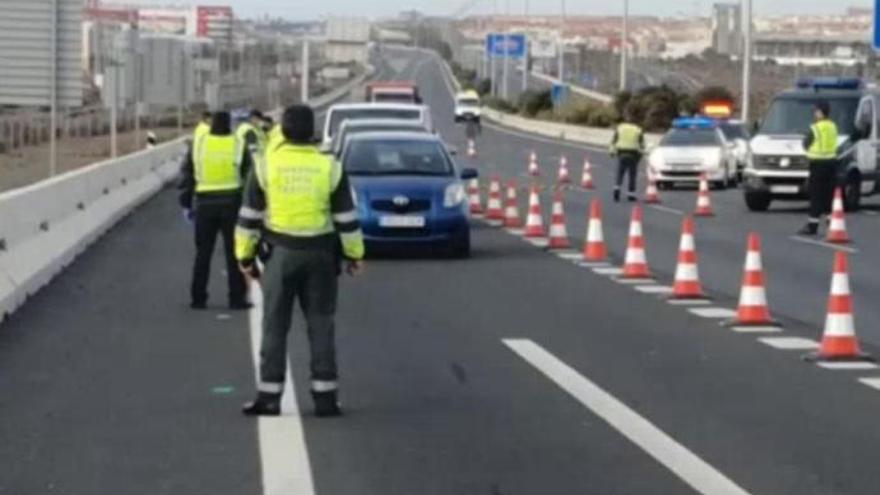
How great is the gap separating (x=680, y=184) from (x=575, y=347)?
115 ft

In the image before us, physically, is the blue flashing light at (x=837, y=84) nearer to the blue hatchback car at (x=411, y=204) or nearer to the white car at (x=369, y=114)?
the white car at (x=369, y=114)

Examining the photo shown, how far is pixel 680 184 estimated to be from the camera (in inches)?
2068

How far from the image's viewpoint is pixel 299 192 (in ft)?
44.4

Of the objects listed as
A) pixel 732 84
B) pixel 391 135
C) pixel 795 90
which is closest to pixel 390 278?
pixel 391 135

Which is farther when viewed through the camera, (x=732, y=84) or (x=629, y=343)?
(x=732, y=84)

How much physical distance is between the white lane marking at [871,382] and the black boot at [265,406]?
4311mm

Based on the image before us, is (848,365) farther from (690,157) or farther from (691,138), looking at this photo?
(691,138)

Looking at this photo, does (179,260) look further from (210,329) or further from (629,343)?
(629,343)

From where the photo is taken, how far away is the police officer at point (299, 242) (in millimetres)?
13555

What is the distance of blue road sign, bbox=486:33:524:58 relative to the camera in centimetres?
15575

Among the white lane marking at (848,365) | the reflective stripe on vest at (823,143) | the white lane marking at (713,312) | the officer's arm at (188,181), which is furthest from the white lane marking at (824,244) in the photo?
the white lane marking at (848,365)

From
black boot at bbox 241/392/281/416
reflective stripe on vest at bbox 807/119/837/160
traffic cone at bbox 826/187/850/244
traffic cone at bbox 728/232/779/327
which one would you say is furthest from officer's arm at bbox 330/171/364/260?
reflective stripe on vest at bbox 807/119/837/160

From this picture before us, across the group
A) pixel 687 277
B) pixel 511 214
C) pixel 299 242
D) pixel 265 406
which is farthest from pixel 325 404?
pixel 511 214

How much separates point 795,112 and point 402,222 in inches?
638
